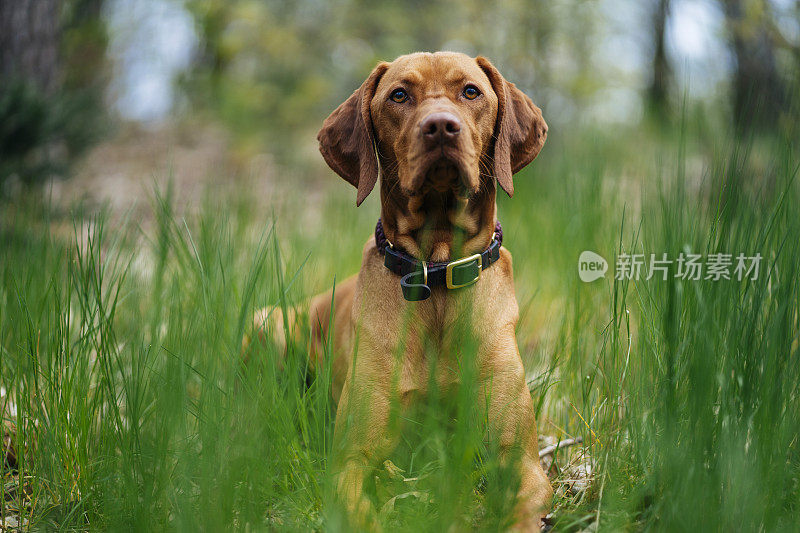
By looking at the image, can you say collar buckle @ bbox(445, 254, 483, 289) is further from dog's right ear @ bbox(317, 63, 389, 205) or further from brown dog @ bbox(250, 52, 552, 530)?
dog's right ear @ bbox(317, 63, 389, 205)

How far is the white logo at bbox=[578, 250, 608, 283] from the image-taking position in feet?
10.1

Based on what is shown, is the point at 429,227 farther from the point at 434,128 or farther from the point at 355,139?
the point at 355,139

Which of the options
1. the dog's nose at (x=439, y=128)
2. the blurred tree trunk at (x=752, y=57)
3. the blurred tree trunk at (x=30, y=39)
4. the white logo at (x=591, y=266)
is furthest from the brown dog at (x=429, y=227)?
the blurred tree trunk at (x=30, y=39)

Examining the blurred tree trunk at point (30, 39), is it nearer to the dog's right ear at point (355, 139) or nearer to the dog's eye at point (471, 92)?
the dog's right ear at point (355, 139)

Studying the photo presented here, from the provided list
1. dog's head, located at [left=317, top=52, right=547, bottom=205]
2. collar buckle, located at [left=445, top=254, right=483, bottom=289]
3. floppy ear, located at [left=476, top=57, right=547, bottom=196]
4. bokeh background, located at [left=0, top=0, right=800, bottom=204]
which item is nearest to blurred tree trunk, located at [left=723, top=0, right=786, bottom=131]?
bokeh background, located at [left=0, top=0, right=800, bottom=204]

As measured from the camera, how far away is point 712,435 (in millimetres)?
1707

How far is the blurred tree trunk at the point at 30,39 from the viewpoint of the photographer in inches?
207

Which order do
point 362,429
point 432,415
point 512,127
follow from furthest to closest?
point 512,127
point 362,429
point 432,415

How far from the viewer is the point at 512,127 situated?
2.67 meters

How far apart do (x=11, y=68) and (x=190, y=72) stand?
831 cm

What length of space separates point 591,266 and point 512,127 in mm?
991

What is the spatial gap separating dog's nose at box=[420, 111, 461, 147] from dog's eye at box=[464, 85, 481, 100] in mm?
339

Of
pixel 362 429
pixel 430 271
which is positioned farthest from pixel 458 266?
pixel 362 429

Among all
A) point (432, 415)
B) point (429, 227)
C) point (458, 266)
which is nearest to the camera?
point (432, 415)
